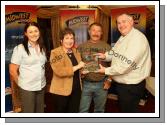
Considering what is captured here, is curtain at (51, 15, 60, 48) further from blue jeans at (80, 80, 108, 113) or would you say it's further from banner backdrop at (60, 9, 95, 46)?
blue jeans at (80, 80, 108, 113)

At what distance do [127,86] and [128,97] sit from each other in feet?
0.33

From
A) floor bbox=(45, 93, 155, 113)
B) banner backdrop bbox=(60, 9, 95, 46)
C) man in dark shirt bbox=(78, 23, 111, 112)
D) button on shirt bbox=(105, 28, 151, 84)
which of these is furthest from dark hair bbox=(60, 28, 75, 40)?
floor bbox=(45, 93, 155, 113)

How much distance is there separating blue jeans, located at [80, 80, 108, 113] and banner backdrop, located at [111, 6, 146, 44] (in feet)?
1.41

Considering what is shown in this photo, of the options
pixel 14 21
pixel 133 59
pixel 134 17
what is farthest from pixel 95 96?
pixel 14 21

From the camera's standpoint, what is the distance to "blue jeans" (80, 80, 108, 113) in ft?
8.19

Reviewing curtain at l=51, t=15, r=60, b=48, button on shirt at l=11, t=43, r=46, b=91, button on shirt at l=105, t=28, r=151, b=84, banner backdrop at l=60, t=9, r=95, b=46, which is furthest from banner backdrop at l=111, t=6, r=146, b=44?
button on shirt at l=11, t=43, r=46, b=91

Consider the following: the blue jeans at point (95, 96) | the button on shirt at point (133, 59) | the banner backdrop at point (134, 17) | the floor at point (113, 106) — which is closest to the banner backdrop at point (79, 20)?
the banner backdrop at point (134, 17)

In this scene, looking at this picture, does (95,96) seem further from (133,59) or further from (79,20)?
(79,20)

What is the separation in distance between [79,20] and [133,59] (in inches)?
23.2

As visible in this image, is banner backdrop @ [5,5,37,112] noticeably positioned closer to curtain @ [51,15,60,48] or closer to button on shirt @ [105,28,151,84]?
curtain @ [51,15,60,48]

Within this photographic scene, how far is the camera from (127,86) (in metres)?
2.48

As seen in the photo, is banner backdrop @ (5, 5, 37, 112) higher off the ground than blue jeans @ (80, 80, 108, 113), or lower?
higher

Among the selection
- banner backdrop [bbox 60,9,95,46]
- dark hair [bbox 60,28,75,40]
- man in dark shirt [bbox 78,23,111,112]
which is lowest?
man in dark shirt [bbox 78,23,111,112]

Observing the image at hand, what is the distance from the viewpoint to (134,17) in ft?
8.16
